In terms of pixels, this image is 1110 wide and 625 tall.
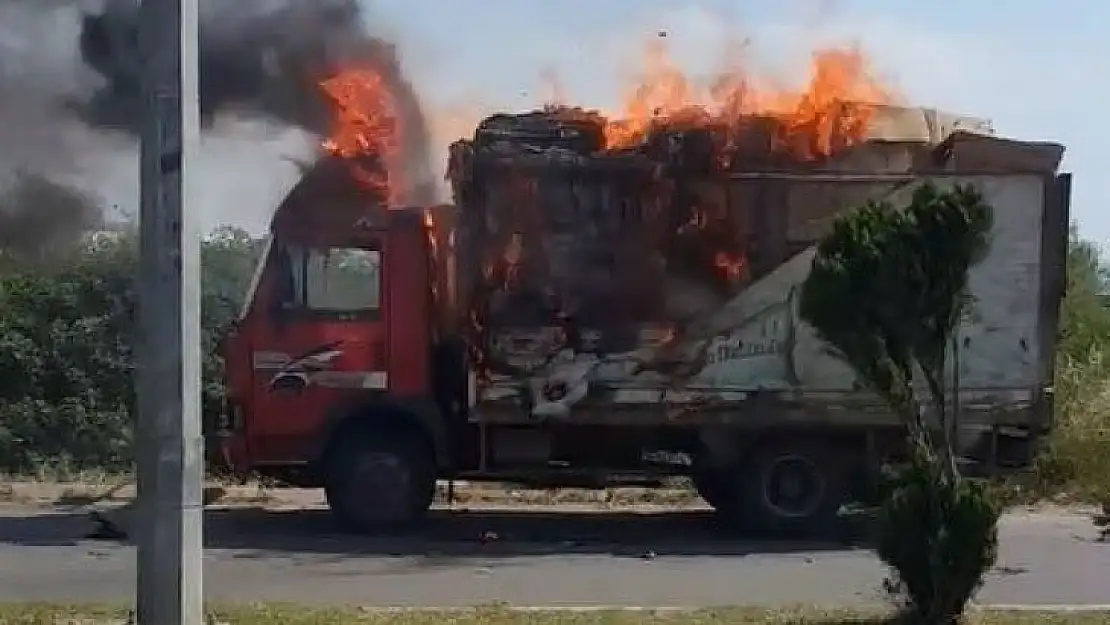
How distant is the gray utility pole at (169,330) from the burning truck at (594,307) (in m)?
5.20

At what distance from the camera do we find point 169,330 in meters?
7.98

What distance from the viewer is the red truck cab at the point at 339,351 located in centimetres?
1329

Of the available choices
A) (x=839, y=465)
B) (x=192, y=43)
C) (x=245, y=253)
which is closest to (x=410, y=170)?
(x=245, y=253)

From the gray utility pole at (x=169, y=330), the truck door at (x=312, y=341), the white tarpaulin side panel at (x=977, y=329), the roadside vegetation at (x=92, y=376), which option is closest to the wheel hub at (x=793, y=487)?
the white tarpaulin side panel at (x=977, y=329)

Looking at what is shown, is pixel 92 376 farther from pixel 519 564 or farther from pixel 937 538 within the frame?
pixel 937 538

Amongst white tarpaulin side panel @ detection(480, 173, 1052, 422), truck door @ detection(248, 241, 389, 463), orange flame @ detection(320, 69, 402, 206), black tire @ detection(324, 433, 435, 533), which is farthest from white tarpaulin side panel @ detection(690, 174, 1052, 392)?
orange flame @ detection(320, 69, 402, 206)

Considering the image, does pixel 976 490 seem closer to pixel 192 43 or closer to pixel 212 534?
pixel 192 43

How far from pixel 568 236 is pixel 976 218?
5221 millimetres

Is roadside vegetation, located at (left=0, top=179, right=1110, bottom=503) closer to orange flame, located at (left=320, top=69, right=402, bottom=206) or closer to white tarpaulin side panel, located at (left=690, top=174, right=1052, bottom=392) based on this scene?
orange flame, located at (left=320, top=69, right=402, bottom=206)

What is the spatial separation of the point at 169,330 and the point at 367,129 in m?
6.40

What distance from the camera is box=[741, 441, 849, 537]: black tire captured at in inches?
541

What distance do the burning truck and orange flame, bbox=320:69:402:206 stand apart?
42 centimetres

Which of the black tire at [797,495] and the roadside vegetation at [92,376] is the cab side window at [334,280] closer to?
the black tire at [797,495]

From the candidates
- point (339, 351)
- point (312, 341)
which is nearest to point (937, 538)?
point (339, 351)
